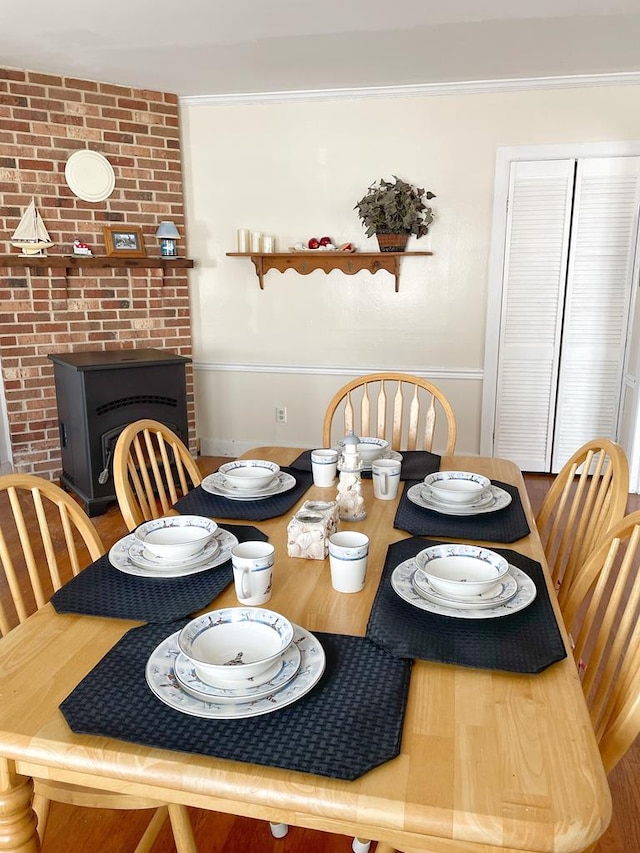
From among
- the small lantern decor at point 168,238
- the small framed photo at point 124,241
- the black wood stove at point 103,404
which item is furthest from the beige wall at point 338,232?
the black wood stove at point 103,404

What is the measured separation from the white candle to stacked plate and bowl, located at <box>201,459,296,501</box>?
253 cm

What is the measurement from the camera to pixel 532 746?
0.80 metres

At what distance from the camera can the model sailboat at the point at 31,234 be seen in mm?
3566

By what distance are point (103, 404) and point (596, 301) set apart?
288 centimetres

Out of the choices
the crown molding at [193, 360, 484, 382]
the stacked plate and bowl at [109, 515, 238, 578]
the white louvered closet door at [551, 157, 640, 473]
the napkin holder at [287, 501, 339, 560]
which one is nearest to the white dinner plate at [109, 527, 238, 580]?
the stacked plate and bowl at [109, 515, 238, 578]

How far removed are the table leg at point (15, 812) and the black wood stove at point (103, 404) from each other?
8.25ft

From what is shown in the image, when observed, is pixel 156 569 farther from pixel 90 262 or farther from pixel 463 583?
pixel 90 262

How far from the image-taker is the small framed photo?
380 centimetres

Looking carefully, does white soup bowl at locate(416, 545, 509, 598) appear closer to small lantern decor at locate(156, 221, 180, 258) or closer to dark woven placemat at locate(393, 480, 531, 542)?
dark woven placemat at locate(393, 480, 531, 542)

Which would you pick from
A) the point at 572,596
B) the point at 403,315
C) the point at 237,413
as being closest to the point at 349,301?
the point at 403,315

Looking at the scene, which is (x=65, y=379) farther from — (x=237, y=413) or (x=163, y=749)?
(x=163, y=749)

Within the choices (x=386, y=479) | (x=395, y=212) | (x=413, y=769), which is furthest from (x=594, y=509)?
(x=395, y=212)

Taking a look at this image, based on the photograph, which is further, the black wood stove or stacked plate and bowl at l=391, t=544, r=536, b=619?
the black wood stove

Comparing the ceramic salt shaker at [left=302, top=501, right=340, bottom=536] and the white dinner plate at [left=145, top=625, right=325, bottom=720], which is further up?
the ceramic salt shaker at [left=302, top=501, right=340, bottom=536]
